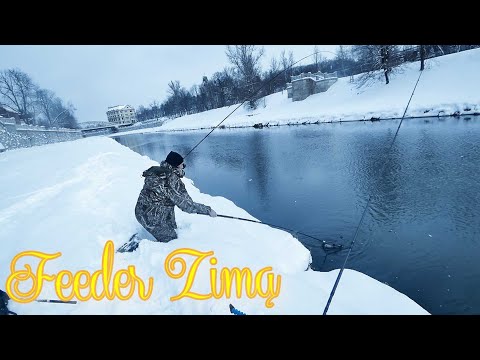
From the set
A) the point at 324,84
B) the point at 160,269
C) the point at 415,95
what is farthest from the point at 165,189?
the point at 324,84

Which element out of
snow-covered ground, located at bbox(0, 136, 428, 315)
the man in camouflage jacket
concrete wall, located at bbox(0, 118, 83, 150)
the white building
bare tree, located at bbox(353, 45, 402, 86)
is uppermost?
the white building

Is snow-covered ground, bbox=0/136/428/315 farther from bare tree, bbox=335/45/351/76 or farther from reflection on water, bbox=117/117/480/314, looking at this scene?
bare tree, bbox=335/45/351/76

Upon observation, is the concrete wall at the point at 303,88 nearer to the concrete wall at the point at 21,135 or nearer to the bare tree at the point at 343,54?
the bare tree at the point at 343,54

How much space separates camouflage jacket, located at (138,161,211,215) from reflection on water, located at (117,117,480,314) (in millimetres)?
2583

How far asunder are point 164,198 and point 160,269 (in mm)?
1144

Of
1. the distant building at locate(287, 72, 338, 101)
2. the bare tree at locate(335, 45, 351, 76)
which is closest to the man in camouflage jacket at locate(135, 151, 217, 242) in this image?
the distant building at locate(287, 72, 338, 101)

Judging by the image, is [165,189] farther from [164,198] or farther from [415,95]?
[415,95]

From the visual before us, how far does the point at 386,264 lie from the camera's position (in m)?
4.62

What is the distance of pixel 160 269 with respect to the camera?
3482 millimetres

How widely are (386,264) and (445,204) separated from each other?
3.02 metres

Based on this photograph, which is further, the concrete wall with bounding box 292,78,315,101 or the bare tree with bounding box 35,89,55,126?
the bare tree with bounding box 35,89,55,126

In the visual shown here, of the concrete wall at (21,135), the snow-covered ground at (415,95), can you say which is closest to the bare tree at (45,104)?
the concrete wall at (21,135)

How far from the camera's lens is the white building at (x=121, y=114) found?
134m

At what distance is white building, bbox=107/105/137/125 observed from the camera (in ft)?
440
